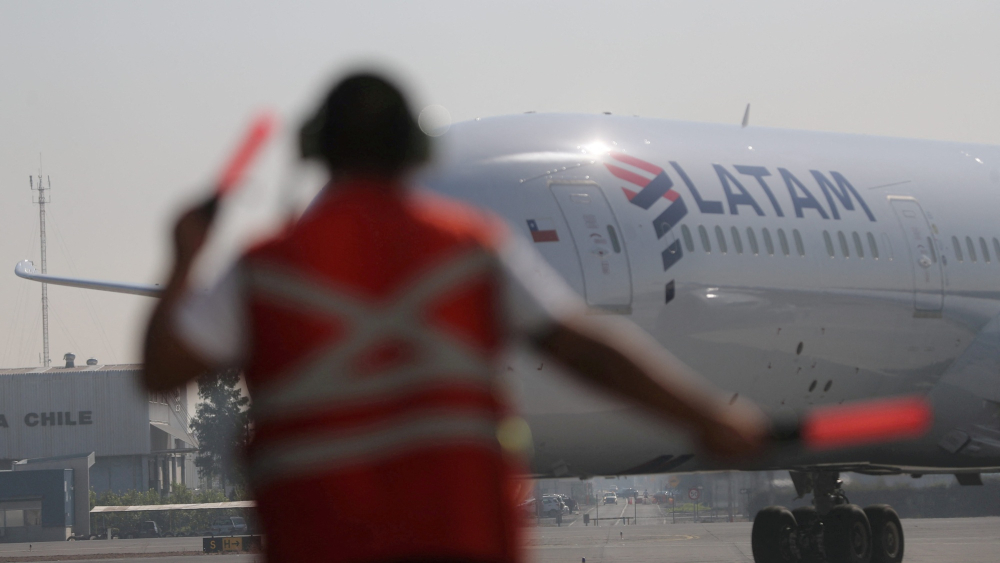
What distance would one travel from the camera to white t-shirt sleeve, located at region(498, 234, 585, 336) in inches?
98.7

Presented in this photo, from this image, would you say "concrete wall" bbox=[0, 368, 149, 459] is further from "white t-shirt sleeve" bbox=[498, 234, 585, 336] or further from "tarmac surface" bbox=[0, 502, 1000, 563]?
"white t-shirt sleeve" bbox=[498, 234, 585, 336]

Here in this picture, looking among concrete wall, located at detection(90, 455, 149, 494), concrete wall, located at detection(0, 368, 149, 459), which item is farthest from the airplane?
concrete wall, located at detection(90, 455, 149, 494)

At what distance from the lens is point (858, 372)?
443 inches

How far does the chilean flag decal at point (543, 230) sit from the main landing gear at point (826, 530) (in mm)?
6057

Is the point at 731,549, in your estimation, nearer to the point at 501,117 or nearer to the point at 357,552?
the point at 501,117

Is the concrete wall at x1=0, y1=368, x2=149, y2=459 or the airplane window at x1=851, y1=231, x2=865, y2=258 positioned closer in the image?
the airplane window at x1=851, y1=231, x2=865, y2=258

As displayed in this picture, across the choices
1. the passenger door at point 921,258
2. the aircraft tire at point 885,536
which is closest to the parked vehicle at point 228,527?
the aircraft tire at point 885,536

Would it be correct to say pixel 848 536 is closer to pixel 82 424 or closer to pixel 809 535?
pixel 809 535

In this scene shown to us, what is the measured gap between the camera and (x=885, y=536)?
15070 millimetres

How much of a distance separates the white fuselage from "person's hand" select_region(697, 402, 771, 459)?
6477 mm

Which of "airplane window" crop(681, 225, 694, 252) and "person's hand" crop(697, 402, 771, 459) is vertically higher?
"airplane window" crop(681, 225, 694, 252)

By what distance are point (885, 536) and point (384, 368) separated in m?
13.7

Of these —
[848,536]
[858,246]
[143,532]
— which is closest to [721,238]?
[858,246]

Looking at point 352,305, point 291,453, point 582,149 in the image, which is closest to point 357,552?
point 291,453
